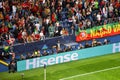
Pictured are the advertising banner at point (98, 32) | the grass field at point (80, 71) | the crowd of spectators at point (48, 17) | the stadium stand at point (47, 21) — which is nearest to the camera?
the grass field at point (80, 71)

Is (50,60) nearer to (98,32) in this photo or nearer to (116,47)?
(98,32)

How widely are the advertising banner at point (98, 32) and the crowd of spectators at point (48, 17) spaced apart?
1.44 ft

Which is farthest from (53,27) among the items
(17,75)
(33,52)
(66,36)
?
(17,75)

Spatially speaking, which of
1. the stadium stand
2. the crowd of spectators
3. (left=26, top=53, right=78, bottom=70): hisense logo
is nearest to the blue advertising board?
(left=26, top=53, right=78, bottom=70): hisense logo

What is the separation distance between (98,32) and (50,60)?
5490 mm

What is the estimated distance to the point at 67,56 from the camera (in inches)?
1051

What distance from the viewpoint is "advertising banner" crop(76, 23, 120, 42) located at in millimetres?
28422

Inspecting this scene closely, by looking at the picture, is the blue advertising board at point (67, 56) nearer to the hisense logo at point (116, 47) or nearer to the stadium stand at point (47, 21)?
the hisense logo at point (116, 47)

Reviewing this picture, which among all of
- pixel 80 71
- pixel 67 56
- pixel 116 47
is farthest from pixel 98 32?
pixel 80 71

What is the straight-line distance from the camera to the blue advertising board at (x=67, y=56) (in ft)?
82.3

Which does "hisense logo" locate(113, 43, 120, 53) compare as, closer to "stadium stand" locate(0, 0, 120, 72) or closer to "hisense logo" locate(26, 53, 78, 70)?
"stadium stand" locate(0, 0, 120, 72)

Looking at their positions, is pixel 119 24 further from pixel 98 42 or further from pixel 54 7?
pixel 54 7

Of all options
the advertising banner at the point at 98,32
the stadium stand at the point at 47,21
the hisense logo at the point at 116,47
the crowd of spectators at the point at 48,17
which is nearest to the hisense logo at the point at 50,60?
the stadium stand at the point at 47,21

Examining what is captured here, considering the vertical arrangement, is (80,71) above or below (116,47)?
below
